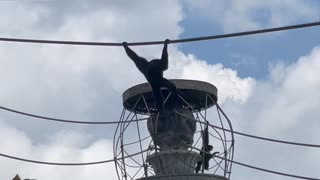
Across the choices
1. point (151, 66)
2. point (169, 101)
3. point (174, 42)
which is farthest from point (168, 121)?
point (174, 42)

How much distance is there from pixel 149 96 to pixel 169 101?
932 millimetres

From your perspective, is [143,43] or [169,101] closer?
[143,43]

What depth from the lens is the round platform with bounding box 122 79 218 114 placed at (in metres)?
33.3

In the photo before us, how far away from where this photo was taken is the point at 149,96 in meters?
33.4

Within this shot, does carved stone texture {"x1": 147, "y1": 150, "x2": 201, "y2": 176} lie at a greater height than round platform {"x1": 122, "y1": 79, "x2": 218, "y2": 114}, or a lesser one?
lesser

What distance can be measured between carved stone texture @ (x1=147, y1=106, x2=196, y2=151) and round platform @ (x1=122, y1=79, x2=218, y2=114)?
45 centimetres

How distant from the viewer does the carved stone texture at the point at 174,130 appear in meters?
33.5

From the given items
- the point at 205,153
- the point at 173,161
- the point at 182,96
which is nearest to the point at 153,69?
the point at 182,96

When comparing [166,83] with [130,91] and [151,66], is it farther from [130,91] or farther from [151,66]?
[130,91]

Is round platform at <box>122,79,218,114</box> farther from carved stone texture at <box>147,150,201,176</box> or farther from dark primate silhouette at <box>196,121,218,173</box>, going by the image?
carved stone texture at <box>147,150,201,176</box>

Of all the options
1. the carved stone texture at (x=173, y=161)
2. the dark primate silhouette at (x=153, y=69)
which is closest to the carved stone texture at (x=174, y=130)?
the carved stone texture at (x=173, y=161)

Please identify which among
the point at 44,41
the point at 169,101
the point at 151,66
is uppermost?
the point at 169,101

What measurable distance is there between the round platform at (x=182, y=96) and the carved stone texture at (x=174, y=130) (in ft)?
1.47

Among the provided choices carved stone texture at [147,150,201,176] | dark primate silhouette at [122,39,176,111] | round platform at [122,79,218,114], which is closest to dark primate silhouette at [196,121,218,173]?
carved stone texture at [147,150,201,176]
